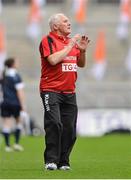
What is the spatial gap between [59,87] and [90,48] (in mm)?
31356

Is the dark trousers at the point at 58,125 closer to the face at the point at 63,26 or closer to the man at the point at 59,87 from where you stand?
the man at the point at 59,87

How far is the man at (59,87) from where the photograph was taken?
1230 centimetres

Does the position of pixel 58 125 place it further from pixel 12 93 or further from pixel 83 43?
pixel 12 93

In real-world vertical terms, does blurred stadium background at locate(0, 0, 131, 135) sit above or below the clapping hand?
below

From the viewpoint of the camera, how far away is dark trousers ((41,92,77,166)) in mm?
12320

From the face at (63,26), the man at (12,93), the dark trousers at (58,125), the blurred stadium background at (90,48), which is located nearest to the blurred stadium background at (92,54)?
the blurred stadium background at (90,48)

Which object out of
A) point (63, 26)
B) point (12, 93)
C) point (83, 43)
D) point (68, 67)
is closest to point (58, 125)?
point (68, 67)

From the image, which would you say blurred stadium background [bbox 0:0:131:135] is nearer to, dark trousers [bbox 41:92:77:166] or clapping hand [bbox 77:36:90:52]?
dark trousers [bbox 41:92:77:166]

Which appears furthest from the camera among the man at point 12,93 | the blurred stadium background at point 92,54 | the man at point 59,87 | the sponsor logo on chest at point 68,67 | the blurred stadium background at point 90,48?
the blurred stadium background at point 90,48

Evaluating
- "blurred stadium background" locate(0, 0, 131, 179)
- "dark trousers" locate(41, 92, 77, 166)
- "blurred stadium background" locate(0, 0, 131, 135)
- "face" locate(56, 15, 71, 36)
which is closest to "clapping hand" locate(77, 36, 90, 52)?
"face" locate(56, 15, 71, 36)

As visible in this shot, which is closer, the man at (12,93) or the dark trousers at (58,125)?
the dark trousers at (58,125)

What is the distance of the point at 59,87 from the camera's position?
40.9 ft

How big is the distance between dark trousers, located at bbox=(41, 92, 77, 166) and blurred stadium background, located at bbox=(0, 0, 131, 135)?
23.8 metres

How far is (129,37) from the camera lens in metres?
44.8
